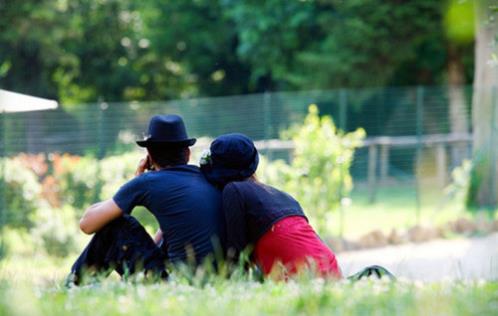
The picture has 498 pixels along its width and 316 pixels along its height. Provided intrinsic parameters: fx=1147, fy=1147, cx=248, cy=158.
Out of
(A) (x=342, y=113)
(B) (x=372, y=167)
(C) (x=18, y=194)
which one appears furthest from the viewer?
(B) (x=372, y=167)

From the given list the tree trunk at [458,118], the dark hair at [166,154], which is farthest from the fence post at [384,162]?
the dark hair at [166,154]

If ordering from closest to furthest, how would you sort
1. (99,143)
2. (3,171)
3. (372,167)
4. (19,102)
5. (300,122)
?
(19,102)
(3,171)
(99,143)
(300,122)
(372,167)

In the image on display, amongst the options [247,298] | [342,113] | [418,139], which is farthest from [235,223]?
[342,113]

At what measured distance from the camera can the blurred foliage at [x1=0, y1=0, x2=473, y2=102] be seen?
1099 inches

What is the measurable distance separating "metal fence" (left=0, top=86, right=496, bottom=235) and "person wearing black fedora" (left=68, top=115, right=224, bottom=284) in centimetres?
784

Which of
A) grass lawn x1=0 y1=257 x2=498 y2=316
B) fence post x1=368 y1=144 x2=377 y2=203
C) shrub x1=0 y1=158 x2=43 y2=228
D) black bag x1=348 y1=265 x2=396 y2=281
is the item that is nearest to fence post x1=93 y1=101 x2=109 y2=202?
shrub x1=0 y1=158 x2=43 y2=228

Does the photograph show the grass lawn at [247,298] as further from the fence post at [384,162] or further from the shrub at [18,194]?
the fence post at [384,162]

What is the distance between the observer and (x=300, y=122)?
17016 millimetres

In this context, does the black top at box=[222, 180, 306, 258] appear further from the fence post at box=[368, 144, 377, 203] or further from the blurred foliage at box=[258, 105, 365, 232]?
the fence post at box=[368, 144, 377, 203]

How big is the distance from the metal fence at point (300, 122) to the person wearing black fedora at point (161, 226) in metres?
7.84

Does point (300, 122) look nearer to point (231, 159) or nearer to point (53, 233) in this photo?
point (53, 233)

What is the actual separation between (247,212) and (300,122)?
10821 millimetres

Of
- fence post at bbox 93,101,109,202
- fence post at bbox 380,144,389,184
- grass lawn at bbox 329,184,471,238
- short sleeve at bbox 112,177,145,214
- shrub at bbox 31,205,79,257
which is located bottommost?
grass lawn at bbox 329,184,471,238

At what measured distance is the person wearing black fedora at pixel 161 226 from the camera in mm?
6301
